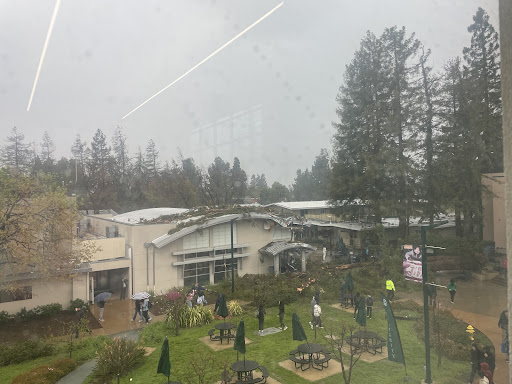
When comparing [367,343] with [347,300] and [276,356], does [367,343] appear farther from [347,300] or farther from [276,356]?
[347,300]

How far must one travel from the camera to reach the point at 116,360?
920cm

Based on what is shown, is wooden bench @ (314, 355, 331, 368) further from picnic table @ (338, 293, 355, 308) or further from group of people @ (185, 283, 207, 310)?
picnic table @ (338, 293, 355, 308)

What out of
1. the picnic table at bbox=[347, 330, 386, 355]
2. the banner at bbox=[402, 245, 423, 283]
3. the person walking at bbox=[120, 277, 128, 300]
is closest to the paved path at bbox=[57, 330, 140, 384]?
the picnic table at bbox=[347, 330, 386, 355]

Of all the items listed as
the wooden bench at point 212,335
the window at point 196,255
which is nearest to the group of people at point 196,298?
the wooden bench at point 212,335

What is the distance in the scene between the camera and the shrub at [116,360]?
353 inches

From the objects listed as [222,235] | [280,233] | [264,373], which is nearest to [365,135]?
[280,233]

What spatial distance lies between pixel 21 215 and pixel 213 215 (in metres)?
8.70

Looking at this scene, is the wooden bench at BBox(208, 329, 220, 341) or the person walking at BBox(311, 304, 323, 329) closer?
the wooden bench at BBox(208, 329, 220, 341)

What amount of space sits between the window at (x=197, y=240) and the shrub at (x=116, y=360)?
8506 millimetres

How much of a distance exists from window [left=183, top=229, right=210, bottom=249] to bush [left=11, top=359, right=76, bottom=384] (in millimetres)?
8942

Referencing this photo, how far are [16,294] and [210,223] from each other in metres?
8.61

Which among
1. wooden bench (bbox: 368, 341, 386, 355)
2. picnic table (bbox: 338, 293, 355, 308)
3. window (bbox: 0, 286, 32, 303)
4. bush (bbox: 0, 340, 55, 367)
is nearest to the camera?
wooden bench (bbox: 368, 341, 386, 355)

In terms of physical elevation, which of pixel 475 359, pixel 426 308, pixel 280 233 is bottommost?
pixel 475 359

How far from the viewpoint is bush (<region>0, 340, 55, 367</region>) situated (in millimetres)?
10320
